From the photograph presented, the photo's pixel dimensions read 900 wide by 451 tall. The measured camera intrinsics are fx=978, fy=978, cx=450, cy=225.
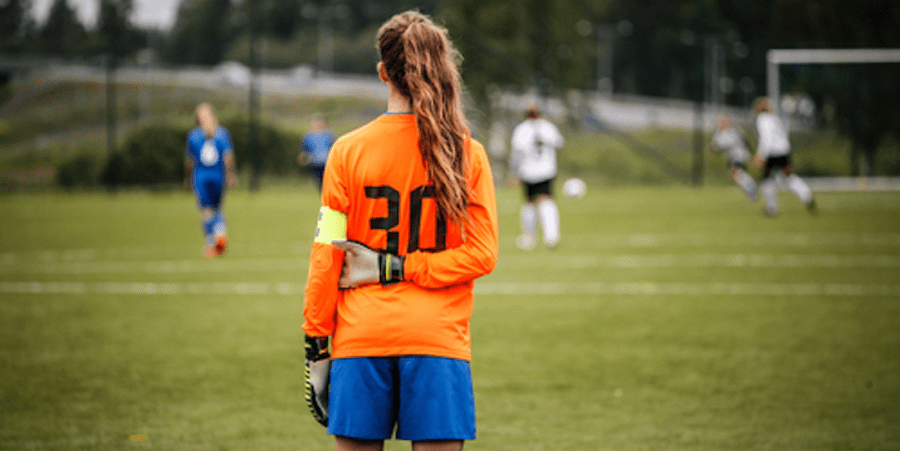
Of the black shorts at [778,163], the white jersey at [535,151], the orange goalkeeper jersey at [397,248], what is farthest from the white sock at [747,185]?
the orange goalkeeper jersey at [397,248]

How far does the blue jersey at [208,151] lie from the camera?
13695mm

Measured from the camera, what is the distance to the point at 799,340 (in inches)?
303

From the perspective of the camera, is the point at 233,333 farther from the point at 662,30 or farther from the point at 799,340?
the point at 662,30

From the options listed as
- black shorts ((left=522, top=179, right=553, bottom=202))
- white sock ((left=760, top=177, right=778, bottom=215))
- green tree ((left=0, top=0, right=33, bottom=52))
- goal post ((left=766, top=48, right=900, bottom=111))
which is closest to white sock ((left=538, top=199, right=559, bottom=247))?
black shorts ((left=522, top=179, right=553, bottom=202))

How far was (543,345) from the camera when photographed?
7.64 meters

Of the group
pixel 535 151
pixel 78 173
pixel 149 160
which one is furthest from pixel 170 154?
pixel 535 151

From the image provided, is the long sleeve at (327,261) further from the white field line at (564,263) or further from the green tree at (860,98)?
the green tree at (860,98)

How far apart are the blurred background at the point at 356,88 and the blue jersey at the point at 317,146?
7.14 metres

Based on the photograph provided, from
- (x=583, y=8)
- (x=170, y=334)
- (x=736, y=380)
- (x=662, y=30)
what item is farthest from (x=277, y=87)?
(x=736, y=380)

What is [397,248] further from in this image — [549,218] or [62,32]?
[62,32]

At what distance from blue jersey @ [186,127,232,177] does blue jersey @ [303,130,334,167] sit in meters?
6.78

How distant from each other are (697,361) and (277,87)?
3837 cm

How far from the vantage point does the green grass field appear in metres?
5.30

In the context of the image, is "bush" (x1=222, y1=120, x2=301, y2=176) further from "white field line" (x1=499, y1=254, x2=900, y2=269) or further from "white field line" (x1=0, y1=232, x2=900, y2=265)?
"white field line" (x1=499, y1=254, x2=900, y2=269)
